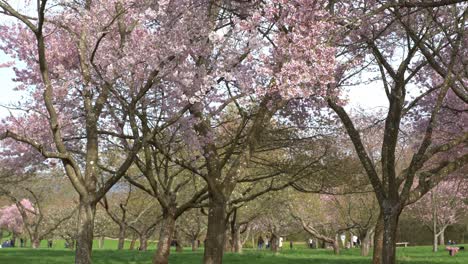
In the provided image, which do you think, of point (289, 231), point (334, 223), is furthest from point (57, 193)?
point (334, 223)

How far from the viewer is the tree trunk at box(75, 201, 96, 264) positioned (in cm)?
1217

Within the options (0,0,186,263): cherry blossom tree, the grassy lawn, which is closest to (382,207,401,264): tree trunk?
(0,0,186,263): cherry blossom tree

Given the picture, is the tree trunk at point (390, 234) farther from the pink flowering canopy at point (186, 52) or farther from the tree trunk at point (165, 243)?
the tree trunk at point (165, 243)

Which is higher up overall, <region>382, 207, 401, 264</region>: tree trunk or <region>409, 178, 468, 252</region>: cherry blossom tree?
<region>409, 178, 468, 252</region>: cherry blossom tree

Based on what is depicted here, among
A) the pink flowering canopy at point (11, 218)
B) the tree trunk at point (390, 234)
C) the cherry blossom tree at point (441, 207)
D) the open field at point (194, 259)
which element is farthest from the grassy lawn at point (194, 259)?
the pink flowering canopy at point (11, 218)

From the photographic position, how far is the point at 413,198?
11.2 metres

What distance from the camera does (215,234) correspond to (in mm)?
13055

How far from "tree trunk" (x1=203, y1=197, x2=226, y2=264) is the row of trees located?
3 centimetres

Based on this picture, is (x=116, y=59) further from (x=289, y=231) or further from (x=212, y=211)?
(x=289, y=231)

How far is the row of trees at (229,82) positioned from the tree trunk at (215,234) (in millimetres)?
27

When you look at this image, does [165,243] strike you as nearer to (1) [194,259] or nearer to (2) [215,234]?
(2) [215,234]

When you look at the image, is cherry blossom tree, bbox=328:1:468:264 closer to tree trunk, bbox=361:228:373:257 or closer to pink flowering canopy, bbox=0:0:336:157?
pink flowering canopy, bbox=0:0:336:157

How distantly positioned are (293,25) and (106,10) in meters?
6.02

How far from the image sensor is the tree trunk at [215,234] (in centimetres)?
1288
